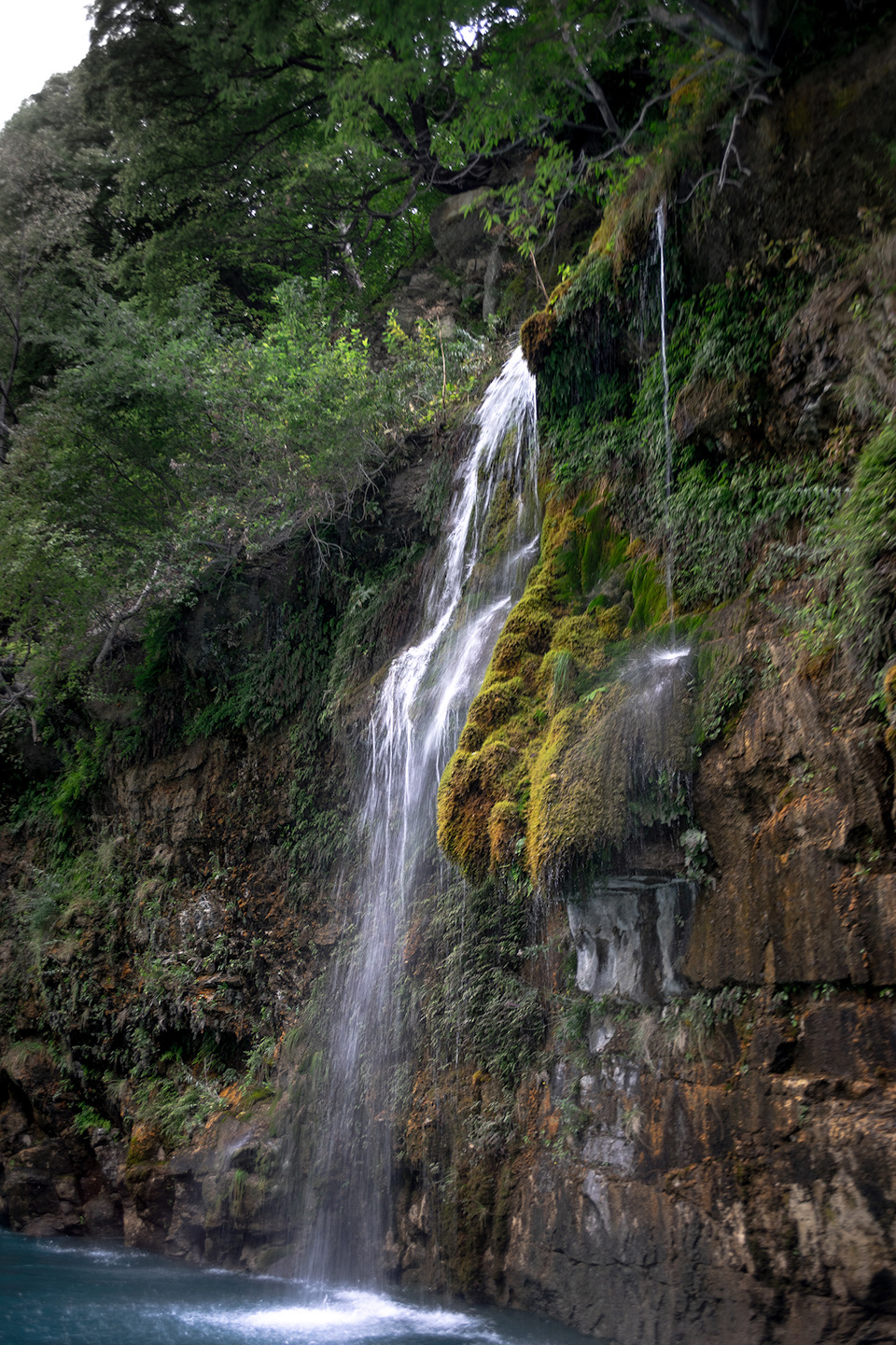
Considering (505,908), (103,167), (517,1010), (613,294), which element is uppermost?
(103,167)

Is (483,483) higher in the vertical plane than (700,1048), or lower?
higher

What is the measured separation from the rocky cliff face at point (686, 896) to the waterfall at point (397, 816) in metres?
0.38

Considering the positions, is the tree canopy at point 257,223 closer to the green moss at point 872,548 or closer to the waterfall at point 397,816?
the waterfall at point 397,816

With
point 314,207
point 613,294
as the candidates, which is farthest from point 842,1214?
point 314,207

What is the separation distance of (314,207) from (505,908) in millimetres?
16258

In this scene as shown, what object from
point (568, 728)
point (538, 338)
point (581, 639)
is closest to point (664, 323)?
point (538, 338)

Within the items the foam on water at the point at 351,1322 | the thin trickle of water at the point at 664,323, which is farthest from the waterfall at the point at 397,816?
the thin trickle of water at the point at 664,323

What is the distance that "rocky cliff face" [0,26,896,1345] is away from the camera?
5.16m

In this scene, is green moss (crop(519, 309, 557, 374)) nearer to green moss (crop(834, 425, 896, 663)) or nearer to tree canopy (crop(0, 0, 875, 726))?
tree canopy (crop(0, 0, 875, 726))

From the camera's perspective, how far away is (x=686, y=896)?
6.12 meters

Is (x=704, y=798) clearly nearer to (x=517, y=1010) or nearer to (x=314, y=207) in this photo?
(x=517, y=1010)

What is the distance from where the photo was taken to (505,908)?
308 inches

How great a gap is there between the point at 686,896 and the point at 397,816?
3.78 metres

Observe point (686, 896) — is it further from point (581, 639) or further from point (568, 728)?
point (581, 639)
